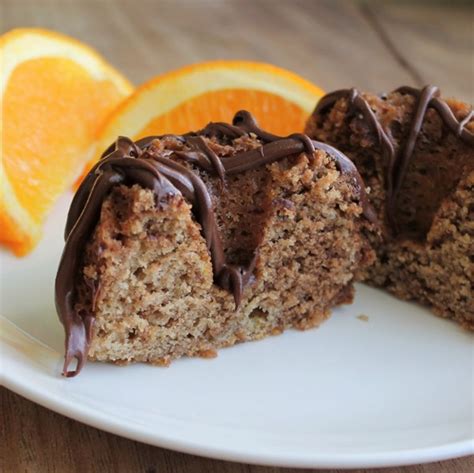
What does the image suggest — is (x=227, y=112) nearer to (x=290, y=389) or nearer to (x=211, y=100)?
(x=211, y=100)

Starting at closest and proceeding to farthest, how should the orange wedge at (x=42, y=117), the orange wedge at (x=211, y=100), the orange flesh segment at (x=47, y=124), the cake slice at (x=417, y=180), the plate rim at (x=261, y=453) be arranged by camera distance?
the plate rim at (x=261, y=453), the cake slice at (x=417, y=180), the orange wedge at (x=42, y=117), the orange flesh segment at (x=47, y=124), the orange wedge at (x=211, y=100)

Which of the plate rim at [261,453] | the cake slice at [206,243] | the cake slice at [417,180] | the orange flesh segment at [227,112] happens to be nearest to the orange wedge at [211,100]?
the orange flesh segment at [227,112]

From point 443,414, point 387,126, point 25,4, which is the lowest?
point 25,4

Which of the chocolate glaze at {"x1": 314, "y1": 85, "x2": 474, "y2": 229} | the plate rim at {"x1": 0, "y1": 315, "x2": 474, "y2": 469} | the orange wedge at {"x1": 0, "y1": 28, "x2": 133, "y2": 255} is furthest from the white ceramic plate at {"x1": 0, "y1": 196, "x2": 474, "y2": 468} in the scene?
the chocolate glaze at {"x1": 314, "y1": 85, "x2": 474, "y2": 229}

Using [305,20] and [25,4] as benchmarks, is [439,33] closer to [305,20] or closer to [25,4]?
[305,20]

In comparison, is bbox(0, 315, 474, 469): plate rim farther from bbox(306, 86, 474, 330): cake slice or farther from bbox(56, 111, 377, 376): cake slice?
bbox(306, 86, 474, 330): cake slice

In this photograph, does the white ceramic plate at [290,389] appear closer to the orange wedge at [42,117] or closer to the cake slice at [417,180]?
the cake slice at [417,180]

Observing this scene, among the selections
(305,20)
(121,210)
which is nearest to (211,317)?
(121,210)

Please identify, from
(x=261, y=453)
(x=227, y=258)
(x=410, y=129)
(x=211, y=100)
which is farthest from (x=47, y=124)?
(x=261, y=453)
